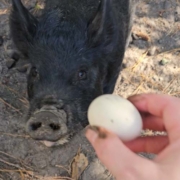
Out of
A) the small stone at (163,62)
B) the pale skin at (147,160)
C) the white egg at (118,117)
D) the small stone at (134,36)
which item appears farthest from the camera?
the small stone at (134,36)

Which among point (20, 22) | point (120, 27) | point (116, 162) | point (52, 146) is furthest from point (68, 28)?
point (116, 162)

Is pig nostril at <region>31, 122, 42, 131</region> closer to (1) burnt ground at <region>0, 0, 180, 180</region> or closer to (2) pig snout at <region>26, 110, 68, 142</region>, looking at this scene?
(2) pig snout at <region>26, 110, 68, 142</region>

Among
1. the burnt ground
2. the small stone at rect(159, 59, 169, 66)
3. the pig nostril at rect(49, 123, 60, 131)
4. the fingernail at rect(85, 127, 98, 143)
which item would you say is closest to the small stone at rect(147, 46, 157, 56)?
the burnt ground

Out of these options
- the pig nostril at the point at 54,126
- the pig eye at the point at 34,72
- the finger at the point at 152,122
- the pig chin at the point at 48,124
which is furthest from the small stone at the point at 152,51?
the finger at the point at 152,122

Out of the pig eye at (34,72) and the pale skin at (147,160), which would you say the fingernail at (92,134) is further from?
the pig eye at (34,72)

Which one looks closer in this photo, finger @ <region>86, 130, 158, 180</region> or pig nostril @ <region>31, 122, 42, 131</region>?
finger @ <region>86, 130, 158, 180</region>

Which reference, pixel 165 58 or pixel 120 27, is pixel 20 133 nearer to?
pixel 120 27

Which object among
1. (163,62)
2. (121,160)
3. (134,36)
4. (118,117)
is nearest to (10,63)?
(134,36)
